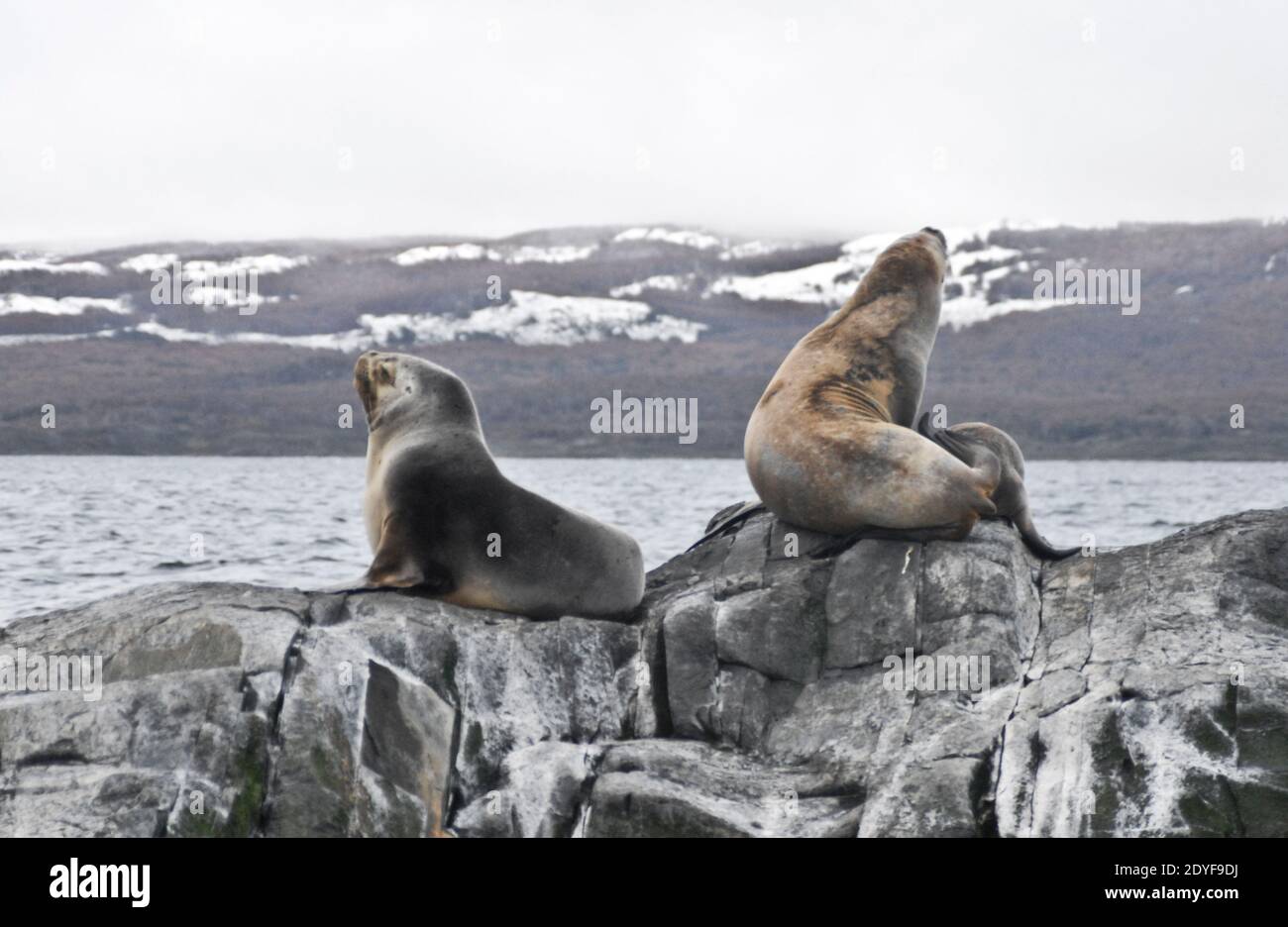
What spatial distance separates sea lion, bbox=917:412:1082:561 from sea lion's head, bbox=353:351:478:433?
3.10 meters

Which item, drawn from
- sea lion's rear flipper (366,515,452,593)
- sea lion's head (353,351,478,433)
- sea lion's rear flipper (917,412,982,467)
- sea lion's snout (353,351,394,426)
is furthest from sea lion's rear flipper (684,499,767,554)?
sea lion's snout (353,351,394,426)

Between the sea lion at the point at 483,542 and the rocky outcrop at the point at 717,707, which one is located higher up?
the sea lion at the point at 483,542

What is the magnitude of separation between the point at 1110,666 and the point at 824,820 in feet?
5.67

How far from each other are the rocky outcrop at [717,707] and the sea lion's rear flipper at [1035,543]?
34 centimetres

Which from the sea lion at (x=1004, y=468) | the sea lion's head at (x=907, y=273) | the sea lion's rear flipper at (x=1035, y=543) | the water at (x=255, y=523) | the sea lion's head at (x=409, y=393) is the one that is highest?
the sea lion's head at (x=907, y=273)

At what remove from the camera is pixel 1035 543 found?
9828 mm

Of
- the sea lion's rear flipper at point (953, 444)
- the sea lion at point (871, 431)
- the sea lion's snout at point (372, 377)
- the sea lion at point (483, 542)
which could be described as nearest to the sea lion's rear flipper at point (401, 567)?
the sea lion at point (483, 542)

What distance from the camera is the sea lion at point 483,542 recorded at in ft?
28.9

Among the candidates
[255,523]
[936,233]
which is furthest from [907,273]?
[255,523]

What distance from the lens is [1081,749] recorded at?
7.14 m

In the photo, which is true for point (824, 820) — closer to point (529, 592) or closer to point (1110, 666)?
point (1110, 666)

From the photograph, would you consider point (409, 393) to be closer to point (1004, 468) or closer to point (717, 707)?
point (717, 707)

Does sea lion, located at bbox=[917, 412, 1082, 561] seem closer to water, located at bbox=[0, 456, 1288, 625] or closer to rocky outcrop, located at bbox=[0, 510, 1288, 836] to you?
rocky outcrop, located at bbox=[0, 510, 1288, 836]

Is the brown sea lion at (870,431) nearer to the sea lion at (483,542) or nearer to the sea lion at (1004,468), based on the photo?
the sea lion at (1004,468)
